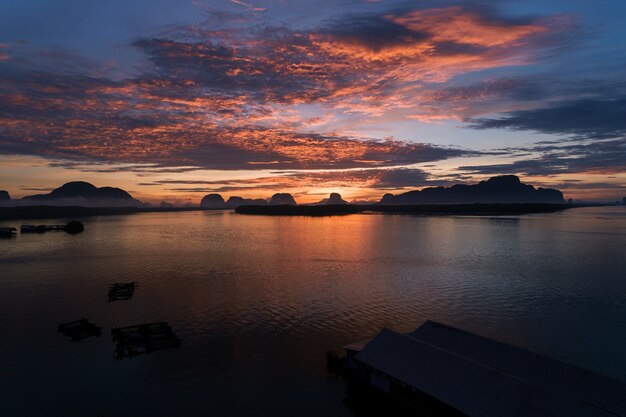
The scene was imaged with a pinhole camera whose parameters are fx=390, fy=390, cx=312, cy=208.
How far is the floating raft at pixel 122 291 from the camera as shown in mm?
56819

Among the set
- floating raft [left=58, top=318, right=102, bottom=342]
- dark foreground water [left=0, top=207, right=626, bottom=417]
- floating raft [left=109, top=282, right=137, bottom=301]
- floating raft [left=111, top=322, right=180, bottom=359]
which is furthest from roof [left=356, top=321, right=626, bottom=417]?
floating raft [left=109, top=282, right=137, bottom=301]

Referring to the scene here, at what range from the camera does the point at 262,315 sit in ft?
160

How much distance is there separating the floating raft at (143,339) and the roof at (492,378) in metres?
21.2

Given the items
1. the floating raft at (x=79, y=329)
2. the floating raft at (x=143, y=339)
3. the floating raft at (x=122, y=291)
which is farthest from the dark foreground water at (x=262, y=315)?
the floating raft at (x=122, y=291)

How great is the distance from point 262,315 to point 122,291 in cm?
2557

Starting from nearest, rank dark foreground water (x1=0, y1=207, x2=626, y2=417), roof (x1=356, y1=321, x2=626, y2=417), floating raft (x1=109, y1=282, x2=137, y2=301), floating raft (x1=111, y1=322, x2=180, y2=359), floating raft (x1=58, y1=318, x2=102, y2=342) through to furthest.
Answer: roof (x1=356, y1=321, x2=626, y2=417) < dark foreground water (x1=0, y1=207, x2=626, y2=417) < floating raft (x1=111, y1=322, x2=180, y2=359) < floating raft (x1=58, y1=318, x2=102, y2=342) < floating raft (x1=109, y1=282, x2=137, y2=301)

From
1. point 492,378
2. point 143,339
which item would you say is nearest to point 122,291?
point 143,339

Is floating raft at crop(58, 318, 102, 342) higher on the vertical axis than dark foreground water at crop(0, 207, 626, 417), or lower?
higher

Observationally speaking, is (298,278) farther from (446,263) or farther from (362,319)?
(446,263)

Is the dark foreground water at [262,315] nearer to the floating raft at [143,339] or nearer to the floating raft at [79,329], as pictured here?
the floating raft at [79,329]

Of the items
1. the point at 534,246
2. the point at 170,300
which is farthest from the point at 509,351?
the point at 534,246

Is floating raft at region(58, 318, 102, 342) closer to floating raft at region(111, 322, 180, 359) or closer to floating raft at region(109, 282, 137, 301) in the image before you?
floating raft at region(111, 322, 180, 359)

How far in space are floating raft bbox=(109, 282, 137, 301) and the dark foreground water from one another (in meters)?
1.69

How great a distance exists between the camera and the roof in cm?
2056
